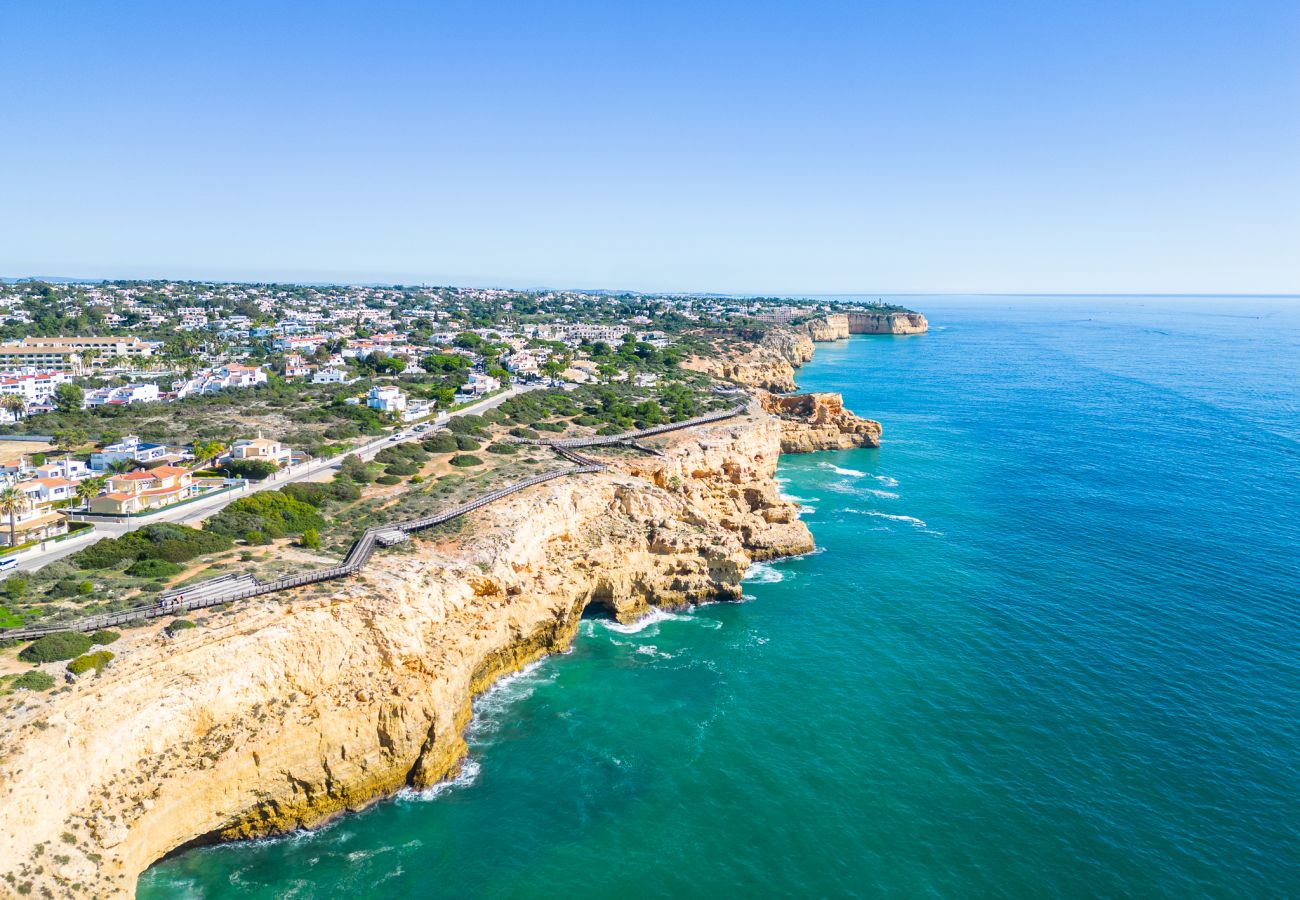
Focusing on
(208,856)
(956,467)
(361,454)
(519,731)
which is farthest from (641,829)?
(956,467)

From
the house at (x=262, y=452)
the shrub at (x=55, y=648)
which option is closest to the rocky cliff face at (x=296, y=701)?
the shrub at (x=55, y=648)

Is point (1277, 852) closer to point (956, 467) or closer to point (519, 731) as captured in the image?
point (519, 731)

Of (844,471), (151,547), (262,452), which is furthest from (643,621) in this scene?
(844,471)

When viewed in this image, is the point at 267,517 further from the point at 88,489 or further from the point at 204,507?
the point at 88,489

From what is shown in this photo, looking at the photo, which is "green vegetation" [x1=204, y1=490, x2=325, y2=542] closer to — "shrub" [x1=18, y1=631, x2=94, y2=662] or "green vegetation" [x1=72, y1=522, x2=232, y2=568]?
"green vegetation" [x1=72, y1=522, x2=232, y2=568]

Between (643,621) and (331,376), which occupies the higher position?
(331,376)
